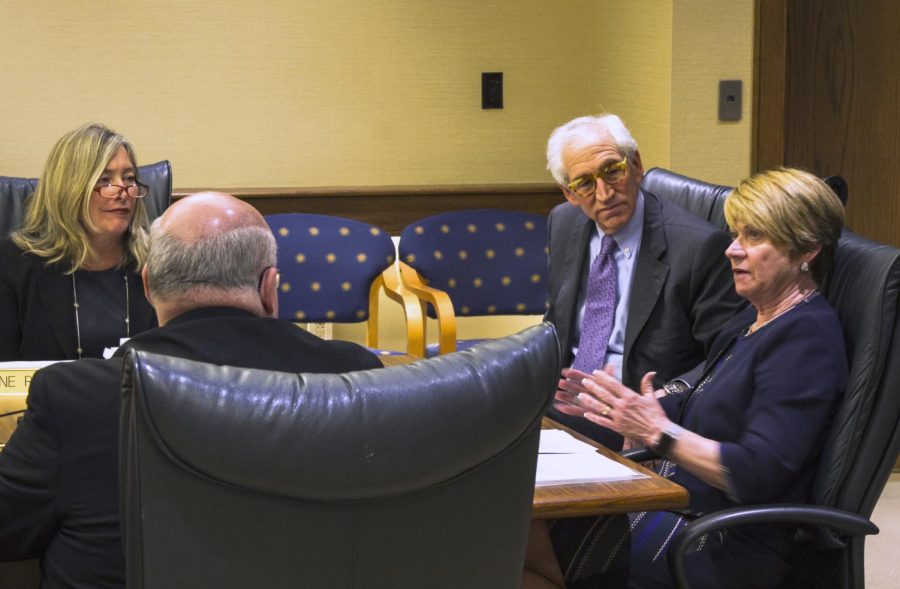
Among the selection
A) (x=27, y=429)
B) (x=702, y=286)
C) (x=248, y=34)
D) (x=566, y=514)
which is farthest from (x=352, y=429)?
(x=248, y=34)

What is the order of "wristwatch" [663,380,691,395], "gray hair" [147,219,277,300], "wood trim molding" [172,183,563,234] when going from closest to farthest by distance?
"gray hair" [147,219,277,300] < "wristwatch" [663,380,691,395] < "wood trim molding" [172,183,563,234]

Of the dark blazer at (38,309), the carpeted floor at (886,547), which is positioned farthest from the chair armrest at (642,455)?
the dark blazer at (38,309)

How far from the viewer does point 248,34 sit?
4.91 m

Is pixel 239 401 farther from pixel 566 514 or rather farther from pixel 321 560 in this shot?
pixel 566 514

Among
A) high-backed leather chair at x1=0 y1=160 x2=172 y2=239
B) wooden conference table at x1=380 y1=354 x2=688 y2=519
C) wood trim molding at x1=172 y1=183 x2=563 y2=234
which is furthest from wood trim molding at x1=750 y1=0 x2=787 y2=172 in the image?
wooden conference table at x1=380 y1=354 x2=688 y2=519

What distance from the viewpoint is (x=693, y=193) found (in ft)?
11.0

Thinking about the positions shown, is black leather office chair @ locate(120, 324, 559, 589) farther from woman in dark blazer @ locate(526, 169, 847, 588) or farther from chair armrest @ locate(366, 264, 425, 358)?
chair armrest @ locate(366, 264, 425, 358)

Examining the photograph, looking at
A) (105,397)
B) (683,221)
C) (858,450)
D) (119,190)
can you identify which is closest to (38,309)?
(119,190)

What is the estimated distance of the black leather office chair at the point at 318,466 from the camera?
51.4 inches

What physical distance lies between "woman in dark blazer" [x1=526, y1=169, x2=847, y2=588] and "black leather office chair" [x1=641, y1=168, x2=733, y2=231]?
0.67 metres

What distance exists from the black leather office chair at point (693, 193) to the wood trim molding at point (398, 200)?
149 cm

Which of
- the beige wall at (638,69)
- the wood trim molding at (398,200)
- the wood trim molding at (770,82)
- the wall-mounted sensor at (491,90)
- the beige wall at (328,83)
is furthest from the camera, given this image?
the wall-mounted sensor at (491,90)

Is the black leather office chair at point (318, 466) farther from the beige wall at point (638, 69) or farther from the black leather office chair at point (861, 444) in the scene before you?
the beige wall at point (638, 69)

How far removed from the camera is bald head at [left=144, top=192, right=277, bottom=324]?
68.6 inches
